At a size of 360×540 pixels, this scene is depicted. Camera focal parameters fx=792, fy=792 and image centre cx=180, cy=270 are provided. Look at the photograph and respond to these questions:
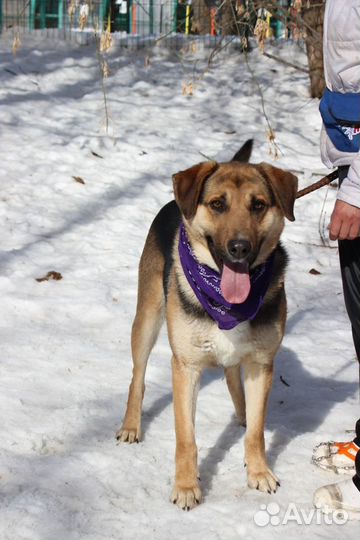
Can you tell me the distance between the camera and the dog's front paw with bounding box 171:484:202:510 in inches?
138

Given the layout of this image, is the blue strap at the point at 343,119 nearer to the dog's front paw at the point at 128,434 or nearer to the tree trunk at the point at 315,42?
the dog's front paw at the point at 128,434

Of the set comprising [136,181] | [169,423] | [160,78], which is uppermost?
[160,78]

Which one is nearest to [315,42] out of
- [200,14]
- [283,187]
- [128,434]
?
[200,14]

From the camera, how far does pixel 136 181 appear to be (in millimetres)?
8391

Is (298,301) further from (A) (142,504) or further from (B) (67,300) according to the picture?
(A) (142,504)

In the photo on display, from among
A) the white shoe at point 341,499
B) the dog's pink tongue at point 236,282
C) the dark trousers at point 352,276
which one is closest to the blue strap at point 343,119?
the dark trousers at point 352,276

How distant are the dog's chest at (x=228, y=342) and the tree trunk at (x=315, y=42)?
614cm

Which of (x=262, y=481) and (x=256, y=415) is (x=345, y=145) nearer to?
(x=256, y=415)

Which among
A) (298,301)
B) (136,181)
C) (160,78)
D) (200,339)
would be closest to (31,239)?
(136,181)

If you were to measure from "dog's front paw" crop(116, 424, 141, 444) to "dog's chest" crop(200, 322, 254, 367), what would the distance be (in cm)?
78

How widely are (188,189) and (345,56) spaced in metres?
0.92

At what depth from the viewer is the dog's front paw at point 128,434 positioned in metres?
4.19

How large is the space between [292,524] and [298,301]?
10.4 ft

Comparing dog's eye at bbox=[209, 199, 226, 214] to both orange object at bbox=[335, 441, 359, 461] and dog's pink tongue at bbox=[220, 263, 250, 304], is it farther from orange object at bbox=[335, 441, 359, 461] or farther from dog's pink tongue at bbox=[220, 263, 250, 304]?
orange object at bbox=[335, 441, 359, 461]
